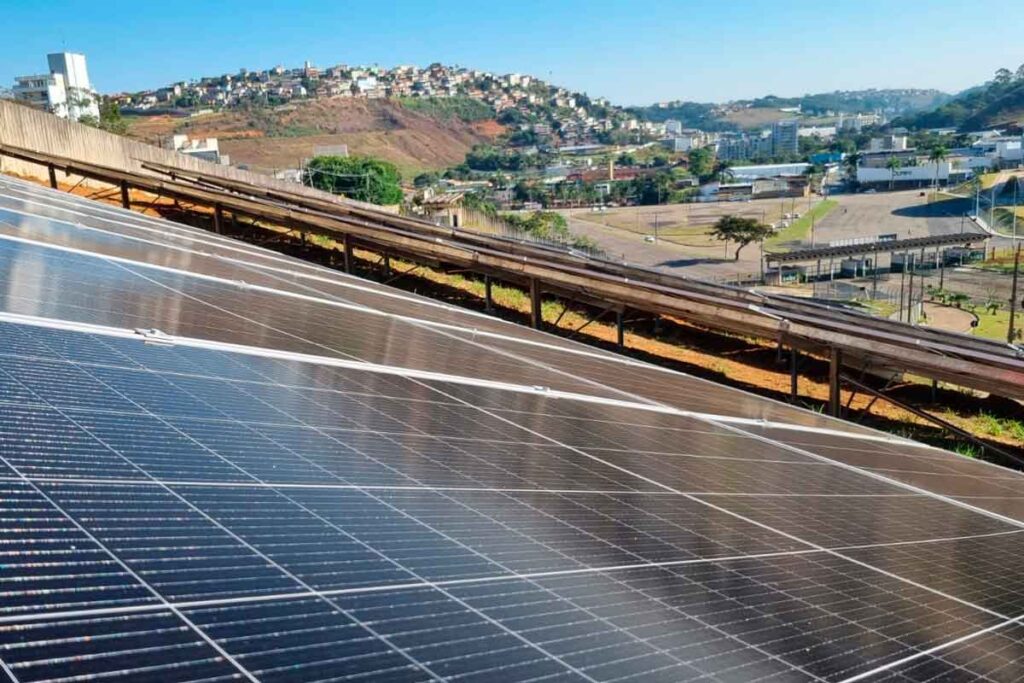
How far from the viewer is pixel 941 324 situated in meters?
40.2

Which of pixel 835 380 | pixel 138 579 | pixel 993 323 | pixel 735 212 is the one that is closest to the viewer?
pixel 138 579

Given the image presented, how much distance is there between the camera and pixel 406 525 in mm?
4824

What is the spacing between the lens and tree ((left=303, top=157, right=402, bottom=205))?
88562mm

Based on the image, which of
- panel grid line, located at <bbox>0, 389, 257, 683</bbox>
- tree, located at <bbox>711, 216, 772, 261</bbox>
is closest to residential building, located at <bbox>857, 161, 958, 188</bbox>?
tree, located at <bbox>711, 216, 772, 261</bbox>

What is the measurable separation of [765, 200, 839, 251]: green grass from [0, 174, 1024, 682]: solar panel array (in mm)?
70781

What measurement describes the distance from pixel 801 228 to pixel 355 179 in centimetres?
5018

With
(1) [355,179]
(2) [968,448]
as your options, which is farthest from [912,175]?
(2) [968,448]

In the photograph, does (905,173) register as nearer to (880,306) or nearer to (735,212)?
(735,212)

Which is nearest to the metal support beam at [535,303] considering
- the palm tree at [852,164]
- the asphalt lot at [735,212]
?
the asphalt lot at [735,212]

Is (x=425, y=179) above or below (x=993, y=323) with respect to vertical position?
above

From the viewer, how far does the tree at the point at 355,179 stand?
291 feet

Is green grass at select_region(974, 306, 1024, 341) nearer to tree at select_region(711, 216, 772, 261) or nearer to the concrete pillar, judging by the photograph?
tree at select_region(711, 216, 772, 261)

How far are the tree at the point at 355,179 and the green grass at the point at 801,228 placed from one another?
3768 cm

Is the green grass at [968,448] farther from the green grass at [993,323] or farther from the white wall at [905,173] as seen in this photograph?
the white wall at [905,173]
